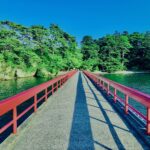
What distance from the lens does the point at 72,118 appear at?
8531 millimetres

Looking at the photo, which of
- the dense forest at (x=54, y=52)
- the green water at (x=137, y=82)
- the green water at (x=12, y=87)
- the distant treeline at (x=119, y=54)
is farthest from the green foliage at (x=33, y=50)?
the distant treeline at (x=119, y=54)

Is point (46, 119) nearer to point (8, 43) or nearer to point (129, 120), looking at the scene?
point (129, 120)

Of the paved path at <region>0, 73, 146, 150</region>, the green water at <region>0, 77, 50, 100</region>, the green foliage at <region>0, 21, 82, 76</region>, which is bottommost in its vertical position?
the green water at <region>0, 77, 50, 100</region>

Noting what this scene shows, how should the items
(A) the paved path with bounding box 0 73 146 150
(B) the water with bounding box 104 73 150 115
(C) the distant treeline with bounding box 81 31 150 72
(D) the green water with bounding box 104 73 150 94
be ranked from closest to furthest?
1. (A) the paved path with bounding box 0 73 146 150
2. (B) the water with bounding box 104 73 150 115
3. (D) the green water with bounding box 104 73 150 94
4. (C) the distant treeline with bounding box 81 31 150 72

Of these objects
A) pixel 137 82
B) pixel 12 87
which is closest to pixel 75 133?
pixel 12 87

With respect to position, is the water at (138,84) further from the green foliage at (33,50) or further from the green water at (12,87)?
the green foliage at (33,50)

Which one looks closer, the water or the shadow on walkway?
the shadow on walkway

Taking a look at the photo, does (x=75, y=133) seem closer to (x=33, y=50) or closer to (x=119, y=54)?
(x=33, y=50)

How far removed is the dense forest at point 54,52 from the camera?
2147 inches

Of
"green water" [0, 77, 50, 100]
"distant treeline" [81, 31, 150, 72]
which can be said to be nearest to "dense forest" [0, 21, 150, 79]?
"distant treeline" [81, 31, 150, 72]

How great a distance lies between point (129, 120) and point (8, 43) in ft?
152

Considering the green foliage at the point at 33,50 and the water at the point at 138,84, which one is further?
the green foliage at the point at 33,50

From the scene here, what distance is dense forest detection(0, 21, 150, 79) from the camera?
179 ft

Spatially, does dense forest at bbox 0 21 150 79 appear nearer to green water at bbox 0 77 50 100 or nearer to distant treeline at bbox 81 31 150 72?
distant treeline at bbox 81 31 150 72
